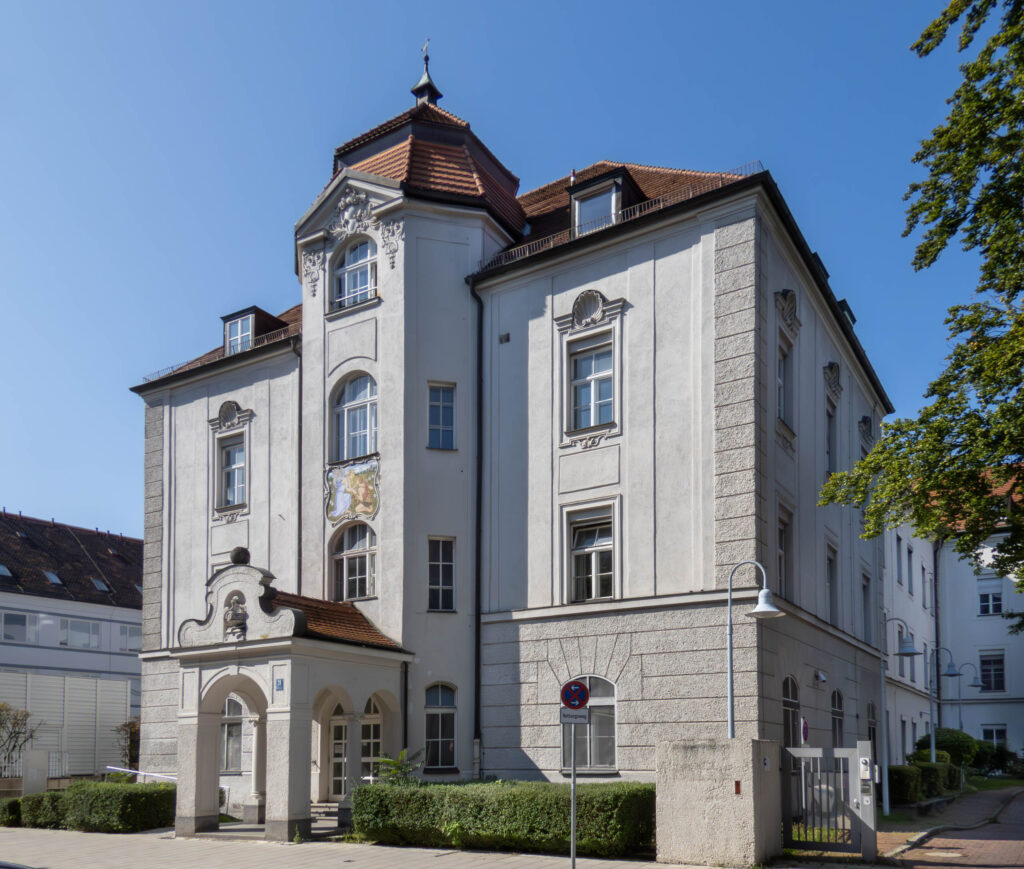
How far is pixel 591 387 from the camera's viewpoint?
22391mm

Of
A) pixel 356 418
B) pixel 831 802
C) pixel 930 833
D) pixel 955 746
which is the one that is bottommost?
pixel 955 746

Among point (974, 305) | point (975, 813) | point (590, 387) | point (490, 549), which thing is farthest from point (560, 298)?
point (975, 813)

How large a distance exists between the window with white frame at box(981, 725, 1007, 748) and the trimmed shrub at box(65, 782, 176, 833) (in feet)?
143

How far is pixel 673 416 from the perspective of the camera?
20828mm

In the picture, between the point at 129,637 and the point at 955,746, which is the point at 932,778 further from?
the point at 129,637

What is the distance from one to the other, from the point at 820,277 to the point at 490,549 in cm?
948

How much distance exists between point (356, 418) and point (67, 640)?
33.0 meters

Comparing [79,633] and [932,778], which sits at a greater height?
[79,633]

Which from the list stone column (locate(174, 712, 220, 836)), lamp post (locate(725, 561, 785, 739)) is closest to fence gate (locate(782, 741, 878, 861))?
lamp post (locate(725, 561, 785, 739))

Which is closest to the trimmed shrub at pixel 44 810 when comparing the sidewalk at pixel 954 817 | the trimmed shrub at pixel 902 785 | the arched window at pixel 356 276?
the arched window at pixel 356 276

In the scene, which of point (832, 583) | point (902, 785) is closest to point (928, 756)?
point (902, 785)

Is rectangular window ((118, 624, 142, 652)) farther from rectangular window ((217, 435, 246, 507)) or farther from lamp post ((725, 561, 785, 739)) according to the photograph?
lamp post ((725, 561, 785, 739))

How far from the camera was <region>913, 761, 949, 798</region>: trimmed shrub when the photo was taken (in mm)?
29478

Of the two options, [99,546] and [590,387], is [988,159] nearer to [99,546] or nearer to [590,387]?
[590,387]
